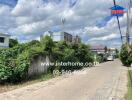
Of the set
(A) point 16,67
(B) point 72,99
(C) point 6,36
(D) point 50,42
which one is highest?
(C) point 6,36

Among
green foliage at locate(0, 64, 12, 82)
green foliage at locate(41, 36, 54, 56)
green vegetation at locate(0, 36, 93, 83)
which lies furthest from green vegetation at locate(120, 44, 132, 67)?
green foliage at locate(0, 64, 12, 82)

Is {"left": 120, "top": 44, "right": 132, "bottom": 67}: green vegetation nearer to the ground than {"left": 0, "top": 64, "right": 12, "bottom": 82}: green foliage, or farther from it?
farther from it

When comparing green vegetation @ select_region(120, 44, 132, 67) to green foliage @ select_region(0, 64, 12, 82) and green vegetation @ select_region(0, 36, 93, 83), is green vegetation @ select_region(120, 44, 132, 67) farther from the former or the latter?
green foliage @ select_region(0, 64, 12, 82)

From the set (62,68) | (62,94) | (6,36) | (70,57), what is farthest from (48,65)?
(6,36)

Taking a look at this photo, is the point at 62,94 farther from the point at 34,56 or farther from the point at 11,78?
the point at 34,56

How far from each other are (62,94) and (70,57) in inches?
749

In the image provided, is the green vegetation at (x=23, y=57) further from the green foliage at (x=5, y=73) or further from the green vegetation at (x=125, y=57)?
the green vegetation at (x=125, y=57)

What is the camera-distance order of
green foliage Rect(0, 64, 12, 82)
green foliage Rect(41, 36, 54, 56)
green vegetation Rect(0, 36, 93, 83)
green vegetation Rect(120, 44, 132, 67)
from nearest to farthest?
green foliage Rect(0, 64, 12, 82), green vegetation Rect(0, 36, 93, 83), green foliage Rect(41, 36, 54, 56), green vegetation Rect(120, 44, 132, 67)

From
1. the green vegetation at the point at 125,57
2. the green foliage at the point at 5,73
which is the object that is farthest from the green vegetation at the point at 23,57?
the green vegetation at the point at 125,57

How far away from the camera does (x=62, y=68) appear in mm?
28969

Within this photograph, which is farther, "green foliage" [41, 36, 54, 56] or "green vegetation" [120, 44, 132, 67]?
"green vegetation" [120, 44, 132, 67]

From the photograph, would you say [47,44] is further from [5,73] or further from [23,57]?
[5,73]

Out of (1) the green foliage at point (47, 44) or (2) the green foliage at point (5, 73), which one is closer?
(2) the green foliage at point (5, 73)

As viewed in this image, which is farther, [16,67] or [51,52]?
[51,52]
